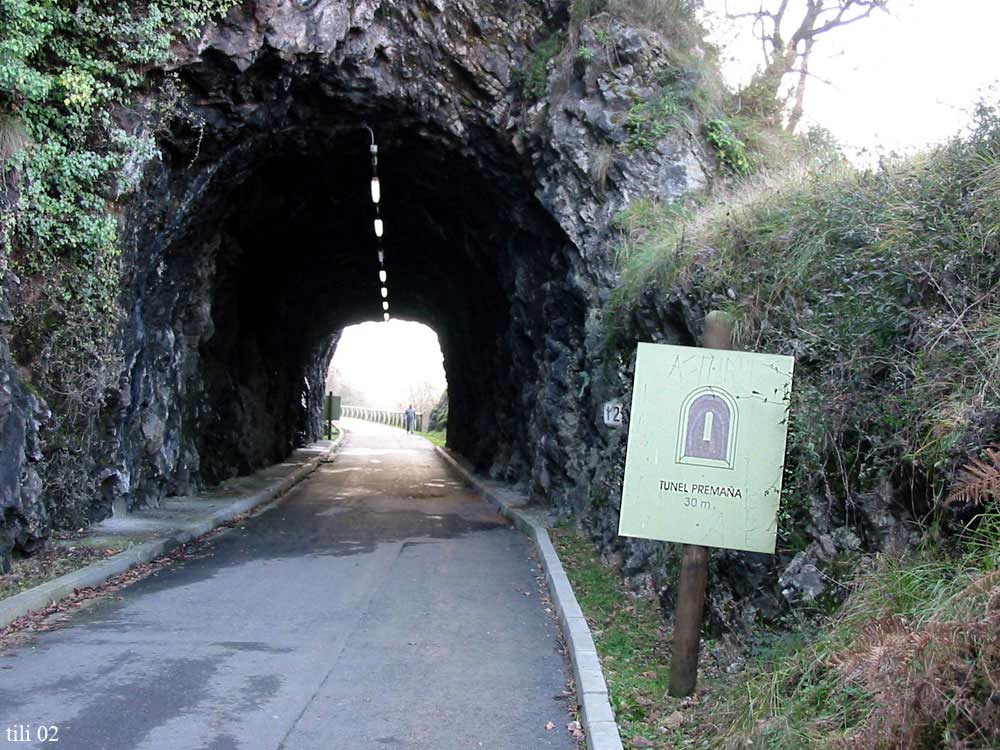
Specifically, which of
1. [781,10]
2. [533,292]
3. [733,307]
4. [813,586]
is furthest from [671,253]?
[781,10]

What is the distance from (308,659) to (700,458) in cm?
350

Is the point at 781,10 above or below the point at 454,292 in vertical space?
above

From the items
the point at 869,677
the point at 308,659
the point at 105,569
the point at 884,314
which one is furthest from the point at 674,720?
the point at 105,569

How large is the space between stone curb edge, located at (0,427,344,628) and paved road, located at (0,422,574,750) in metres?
0.40

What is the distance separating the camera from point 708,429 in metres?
5.68

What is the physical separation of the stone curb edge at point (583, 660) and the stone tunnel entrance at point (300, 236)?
5.21 metres

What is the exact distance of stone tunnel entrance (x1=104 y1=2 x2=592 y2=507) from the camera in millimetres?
13641

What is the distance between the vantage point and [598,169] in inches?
562

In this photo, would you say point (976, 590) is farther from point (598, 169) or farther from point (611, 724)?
point (598, 169)

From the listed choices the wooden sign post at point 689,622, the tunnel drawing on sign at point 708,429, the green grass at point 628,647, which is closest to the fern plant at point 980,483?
the tunnel drawing on sign at point 708,429

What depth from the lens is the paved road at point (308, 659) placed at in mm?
5445

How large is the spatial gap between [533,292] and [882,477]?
12.8 metres

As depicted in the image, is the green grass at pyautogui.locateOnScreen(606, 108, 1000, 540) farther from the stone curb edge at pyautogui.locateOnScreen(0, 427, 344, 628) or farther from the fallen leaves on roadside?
the stone curb edge at pyautogui.locateOnScreen(0, 427, 344, 628)

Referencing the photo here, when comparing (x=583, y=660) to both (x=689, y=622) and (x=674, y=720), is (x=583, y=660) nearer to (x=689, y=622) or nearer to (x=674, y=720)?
(x=689, y=622)
